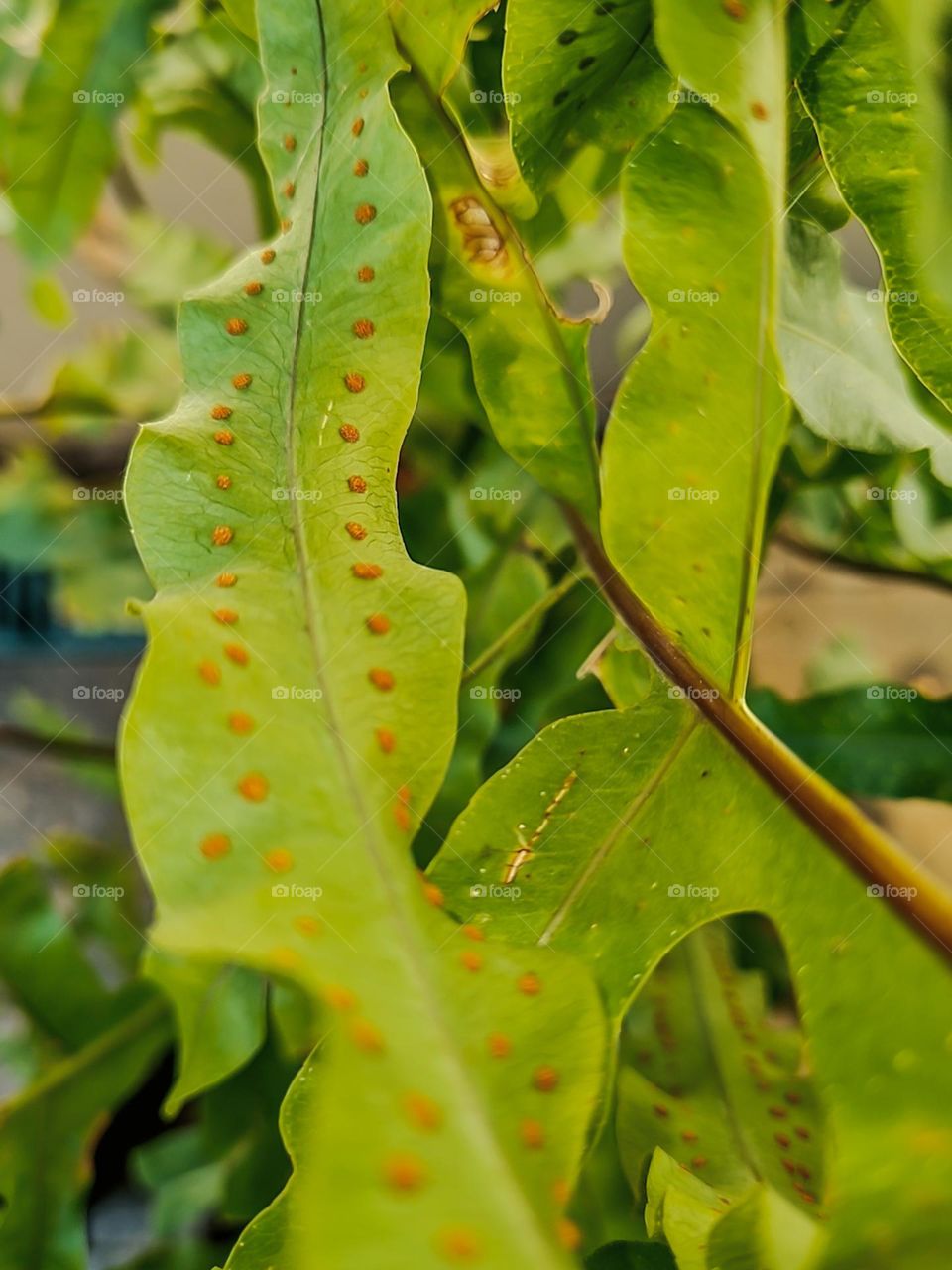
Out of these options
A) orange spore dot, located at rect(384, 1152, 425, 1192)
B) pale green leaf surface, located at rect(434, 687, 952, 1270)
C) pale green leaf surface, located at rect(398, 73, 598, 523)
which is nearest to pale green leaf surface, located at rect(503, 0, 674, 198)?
pale green leaf surface, located at rect(398, 73, 598, 523)

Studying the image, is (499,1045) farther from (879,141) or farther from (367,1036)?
(879,141)

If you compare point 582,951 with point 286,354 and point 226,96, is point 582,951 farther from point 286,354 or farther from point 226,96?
point 226,96

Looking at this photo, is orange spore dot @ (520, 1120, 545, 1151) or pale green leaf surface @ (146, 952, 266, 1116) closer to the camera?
orange spore dot @ (520, 1120, 545, 1151)

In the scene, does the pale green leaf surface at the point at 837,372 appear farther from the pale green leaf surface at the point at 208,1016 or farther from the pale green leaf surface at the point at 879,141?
the pale green leaf surface at the point at 208,1016

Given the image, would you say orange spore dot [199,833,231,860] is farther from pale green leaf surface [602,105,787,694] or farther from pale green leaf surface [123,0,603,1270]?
pale green leaf surface [602,105,787,694]

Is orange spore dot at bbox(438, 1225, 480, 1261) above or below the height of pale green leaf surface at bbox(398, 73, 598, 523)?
below

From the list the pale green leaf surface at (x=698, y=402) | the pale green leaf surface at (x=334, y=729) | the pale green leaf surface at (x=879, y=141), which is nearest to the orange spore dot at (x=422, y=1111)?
the pale green leaf surface at (x=334, y=729)
